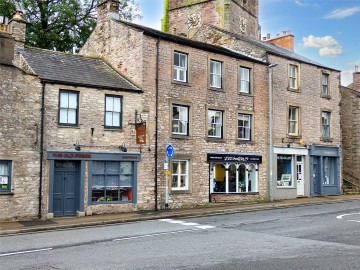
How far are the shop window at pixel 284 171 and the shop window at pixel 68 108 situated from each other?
13578mm

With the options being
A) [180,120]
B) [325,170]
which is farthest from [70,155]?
[325,170]

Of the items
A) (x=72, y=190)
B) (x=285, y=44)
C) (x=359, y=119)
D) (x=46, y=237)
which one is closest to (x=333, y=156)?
(x=359, y=119)

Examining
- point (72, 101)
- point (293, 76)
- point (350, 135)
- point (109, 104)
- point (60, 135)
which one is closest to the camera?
point (60, 135)

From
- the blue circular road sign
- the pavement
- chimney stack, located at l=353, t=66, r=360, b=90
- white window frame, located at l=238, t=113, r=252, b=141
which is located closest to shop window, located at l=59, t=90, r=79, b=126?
the pavement

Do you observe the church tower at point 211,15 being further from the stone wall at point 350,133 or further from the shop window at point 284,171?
the shop window at point 284,171

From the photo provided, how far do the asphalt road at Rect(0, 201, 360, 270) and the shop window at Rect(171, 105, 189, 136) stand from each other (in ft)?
21.8

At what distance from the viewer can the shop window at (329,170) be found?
1187 inches

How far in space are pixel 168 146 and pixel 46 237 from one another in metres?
8.19

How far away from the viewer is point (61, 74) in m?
19.2

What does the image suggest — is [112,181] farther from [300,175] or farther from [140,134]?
[300,175]

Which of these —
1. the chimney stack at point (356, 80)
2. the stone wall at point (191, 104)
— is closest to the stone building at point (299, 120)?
the stone wall at point (191, 104)

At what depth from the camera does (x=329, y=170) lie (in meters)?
30.5

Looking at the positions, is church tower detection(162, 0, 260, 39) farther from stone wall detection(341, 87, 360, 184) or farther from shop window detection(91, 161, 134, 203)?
shop window detection(91, 161, 134, 203)

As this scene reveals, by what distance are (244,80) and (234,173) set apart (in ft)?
18.3
